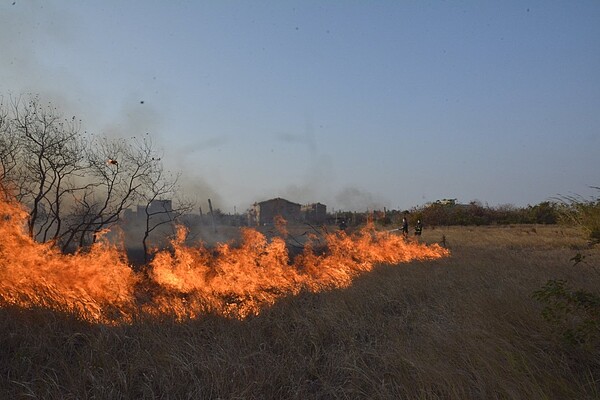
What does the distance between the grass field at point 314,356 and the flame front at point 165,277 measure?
796 mm

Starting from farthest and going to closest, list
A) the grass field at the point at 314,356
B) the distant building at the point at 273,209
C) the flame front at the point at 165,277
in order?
the distant building at the point at 273,209 → the flame front at the point at 165,277 → the grass field at the point at 314,356

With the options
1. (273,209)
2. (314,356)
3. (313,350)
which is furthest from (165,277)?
(273,209)

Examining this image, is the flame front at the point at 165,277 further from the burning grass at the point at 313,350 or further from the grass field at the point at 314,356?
the grass field at the point at 314,356

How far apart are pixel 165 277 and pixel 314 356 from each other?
7.40 metres

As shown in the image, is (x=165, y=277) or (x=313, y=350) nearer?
(x=313, y=350)

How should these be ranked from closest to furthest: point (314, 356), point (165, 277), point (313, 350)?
point (314, 356)
point (313, 350)
point (165, 277)

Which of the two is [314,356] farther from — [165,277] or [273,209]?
[273,209]

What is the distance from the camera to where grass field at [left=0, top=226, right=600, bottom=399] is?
167 inches

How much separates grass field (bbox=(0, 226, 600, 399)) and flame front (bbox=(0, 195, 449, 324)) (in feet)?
2.61

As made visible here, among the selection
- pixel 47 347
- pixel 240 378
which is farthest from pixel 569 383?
pixel 47 347

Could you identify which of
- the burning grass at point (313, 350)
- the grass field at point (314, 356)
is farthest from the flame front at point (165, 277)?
the grass field at point (314, 356)

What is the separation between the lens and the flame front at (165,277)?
731 centimetres

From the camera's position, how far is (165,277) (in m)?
11.9

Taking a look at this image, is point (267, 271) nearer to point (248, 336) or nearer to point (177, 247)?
point (177, 247)
